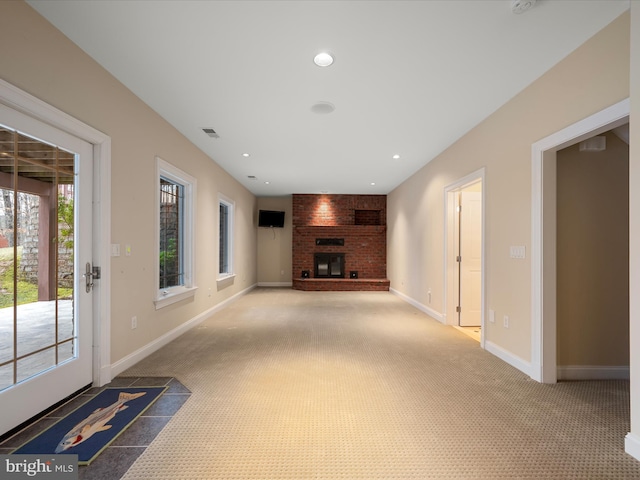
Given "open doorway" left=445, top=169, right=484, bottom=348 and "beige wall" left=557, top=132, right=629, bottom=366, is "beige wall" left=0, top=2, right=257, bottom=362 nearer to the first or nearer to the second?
"open doorway" left=445, top=169, right=484, bottom=348

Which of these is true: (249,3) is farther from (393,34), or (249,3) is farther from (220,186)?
(220,186)

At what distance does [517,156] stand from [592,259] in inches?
42.9

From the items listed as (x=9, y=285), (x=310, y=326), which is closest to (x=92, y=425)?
(x=9, y=285)

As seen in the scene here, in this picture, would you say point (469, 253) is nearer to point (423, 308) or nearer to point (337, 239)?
point (423, 308)

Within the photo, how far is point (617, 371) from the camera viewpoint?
8.69ft

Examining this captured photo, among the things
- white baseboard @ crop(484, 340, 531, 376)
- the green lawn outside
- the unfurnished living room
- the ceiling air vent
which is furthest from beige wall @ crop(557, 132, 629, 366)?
the green lawn outside

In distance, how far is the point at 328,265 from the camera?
8.52 m

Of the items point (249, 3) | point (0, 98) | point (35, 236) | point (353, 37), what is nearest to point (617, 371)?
point (353, 37)

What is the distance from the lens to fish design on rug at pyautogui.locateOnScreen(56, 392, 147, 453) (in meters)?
1.72

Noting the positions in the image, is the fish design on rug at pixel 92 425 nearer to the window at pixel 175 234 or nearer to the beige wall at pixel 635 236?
the window at pixel 175 234

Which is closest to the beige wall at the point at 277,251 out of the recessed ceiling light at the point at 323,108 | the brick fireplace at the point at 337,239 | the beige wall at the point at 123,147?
the brick fireplace at the point at 337,239

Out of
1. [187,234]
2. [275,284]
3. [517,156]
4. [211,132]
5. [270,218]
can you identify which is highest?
[211,132]

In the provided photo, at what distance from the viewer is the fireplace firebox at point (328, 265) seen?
8508 mm

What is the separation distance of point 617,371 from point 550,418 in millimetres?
1214
